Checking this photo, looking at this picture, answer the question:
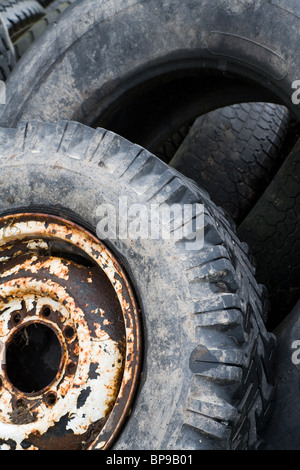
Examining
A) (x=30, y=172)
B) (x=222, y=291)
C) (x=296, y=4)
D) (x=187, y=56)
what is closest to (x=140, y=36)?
(x=187, y=56)

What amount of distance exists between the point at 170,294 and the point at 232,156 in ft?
3.80

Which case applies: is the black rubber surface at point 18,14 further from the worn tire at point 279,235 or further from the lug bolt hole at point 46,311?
the lug bolt hole at point 46,311

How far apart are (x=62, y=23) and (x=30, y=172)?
64cm

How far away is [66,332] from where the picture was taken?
1506 millimetres

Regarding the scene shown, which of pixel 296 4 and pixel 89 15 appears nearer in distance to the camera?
pixel 296 4

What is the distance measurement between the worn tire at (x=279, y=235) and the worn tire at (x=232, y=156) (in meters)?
0.13

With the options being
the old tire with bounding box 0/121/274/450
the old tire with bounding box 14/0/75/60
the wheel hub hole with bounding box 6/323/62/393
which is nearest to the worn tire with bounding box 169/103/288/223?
the old tire with bounding box 14/0/75/60

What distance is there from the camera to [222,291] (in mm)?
1395

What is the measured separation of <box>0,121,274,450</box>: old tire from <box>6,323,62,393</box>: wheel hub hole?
0.96 ft

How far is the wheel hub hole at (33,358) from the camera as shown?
1610mm

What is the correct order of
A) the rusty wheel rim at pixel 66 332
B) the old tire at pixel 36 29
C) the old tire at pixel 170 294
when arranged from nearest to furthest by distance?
the old tire at pixel 170 294, the rusty wheel rim at pixel 66 332, the old tire at pixel 36 29

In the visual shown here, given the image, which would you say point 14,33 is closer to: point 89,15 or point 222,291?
point 89,15

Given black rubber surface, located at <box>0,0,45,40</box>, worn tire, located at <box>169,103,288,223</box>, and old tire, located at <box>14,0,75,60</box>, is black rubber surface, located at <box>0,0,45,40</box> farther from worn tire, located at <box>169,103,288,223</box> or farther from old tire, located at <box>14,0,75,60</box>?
worn tire, located at <box>169,103,288,223</box>

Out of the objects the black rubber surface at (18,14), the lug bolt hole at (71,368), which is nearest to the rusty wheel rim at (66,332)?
the lug bolt hole at (71,368)
